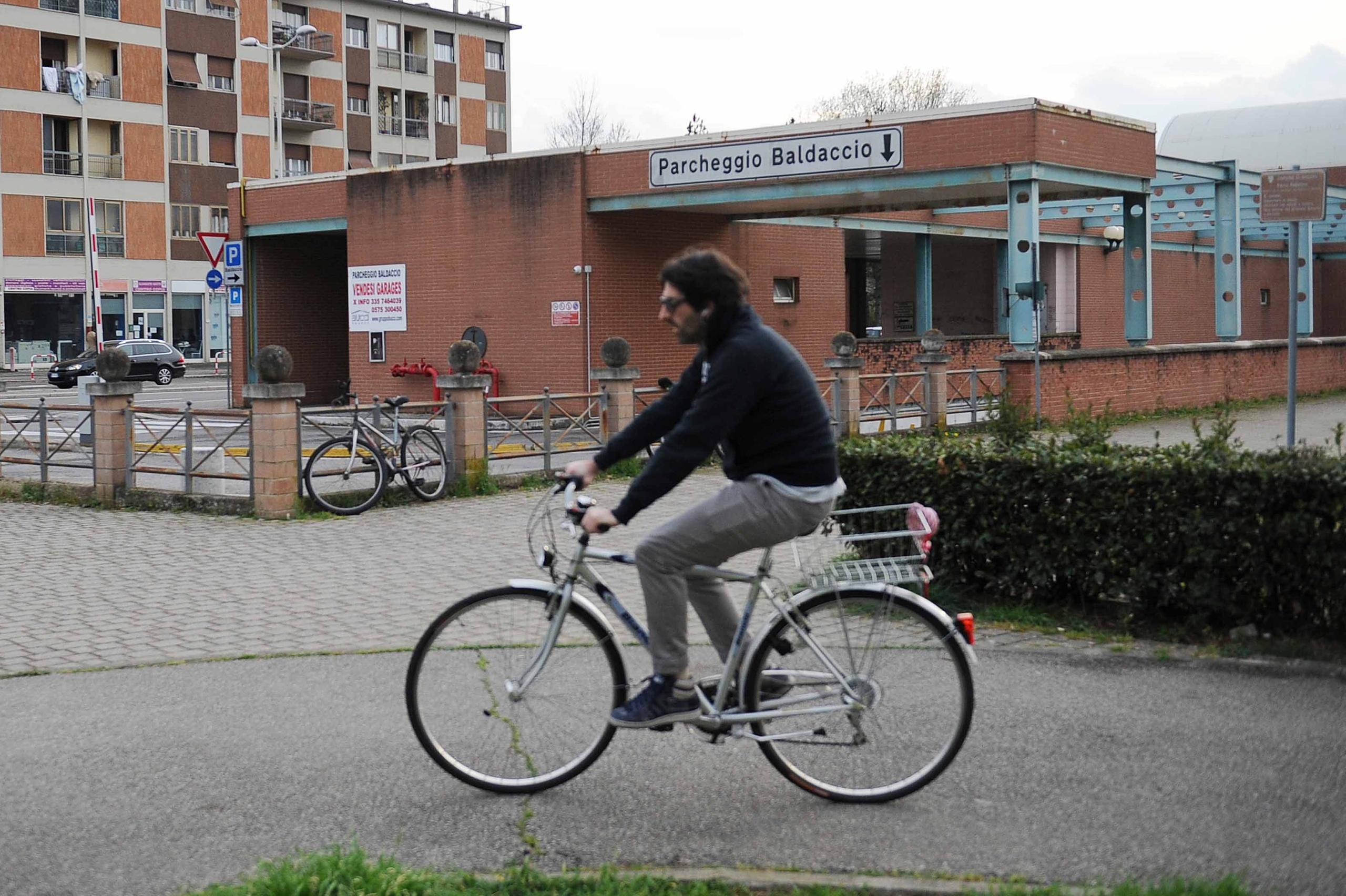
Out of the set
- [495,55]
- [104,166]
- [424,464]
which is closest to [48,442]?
[424,464]

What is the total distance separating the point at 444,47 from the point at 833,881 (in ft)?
245

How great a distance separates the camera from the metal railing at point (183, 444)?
546 inches

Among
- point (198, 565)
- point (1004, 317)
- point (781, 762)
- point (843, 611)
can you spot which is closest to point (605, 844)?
point (781, 762)

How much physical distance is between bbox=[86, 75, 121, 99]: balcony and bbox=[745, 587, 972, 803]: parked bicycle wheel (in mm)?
58859

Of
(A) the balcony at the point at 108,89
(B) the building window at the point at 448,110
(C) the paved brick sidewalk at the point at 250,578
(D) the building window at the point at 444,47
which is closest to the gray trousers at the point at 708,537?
(C) the paved brick sidewalk at the point at 250,578

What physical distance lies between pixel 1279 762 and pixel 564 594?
2.56 meters

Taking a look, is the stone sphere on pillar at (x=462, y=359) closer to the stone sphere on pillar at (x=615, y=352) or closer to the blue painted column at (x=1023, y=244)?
the stone sphere on pillar at (x=615, y=352)

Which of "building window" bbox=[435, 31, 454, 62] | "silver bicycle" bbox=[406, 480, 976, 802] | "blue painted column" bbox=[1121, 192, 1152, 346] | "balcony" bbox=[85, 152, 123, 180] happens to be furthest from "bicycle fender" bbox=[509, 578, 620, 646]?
"building window" bbox=[435, 31, 454, 62]

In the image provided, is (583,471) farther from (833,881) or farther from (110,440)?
(110,440)

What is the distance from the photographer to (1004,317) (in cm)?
2406

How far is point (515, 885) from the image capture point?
416 cm

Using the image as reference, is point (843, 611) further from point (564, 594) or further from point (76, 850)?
point (76, 850)

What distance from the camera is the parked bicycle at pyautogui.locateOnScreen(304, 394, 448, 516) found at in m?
13.4

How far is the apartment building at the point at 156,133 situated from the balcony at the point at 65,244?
56 mm
